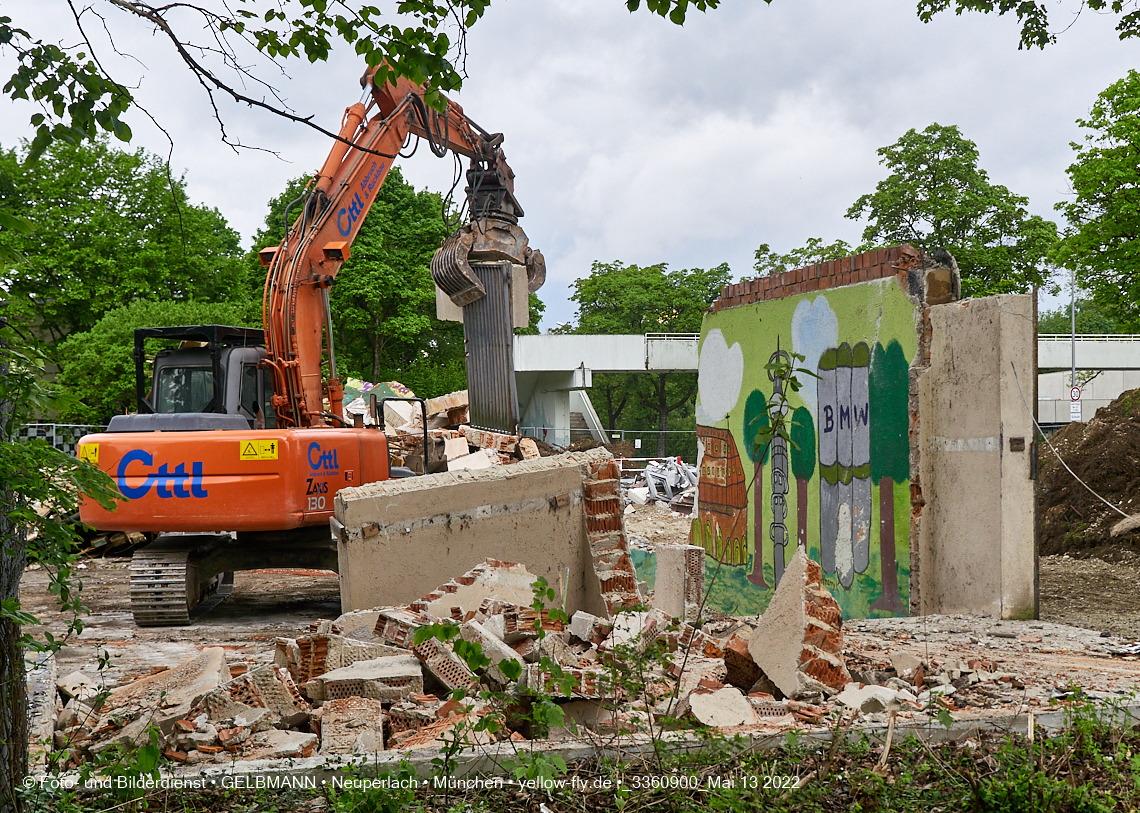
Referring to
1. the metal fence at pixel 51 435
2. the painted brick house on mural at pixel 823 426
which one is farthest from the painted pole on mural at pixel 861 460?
the metal fence at pixel 51 435

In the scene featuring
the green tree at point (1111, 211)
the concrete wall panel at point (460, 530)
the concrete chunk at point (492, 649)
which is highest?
the green tree at point (1111, 211)

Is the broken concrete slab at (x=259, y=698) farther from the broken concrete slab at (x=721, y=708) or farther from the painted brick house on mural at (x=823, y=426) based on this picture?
the painted brick house on mural at (x=823, y=426)

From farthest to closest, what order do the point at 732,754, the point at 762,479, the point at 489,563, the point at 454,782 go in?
the point at 762,479, the point at 489,563, the point at 732,754, the point at 454,782

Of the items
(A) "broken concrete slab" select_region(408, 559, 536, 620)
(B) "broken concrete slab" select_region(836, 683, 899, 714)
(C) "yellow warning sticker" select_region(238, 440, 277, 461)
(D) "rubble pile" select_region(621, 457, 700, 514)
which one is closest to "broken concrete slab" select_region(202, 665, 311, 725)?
(A) "broken concrete slab" select_region(408, 559, 536, 620)

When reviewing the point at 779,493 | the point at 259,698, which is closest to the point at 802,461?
the point at 779,493

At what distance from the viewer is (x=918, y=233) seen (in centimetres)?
3106

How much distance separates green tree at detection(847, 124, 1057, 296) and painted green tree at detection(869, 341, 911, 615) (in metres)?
24.2

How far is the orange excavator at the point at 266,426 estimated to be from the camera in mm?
7582

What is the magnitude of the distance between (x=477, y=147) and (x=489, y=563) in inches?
269

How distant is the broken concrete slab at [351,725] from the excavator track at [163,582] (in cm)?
428

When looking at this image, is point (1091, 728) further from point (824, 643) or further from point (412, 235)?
point (412, 235)

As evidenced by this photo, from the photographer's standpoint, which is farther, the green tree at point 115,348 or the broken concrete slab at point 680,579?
the green tree at point 115,348

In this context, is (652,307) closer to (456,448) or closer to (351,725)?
(456,448)

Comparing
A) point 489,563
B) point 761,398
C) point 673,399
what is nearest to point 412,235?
point 673,399
